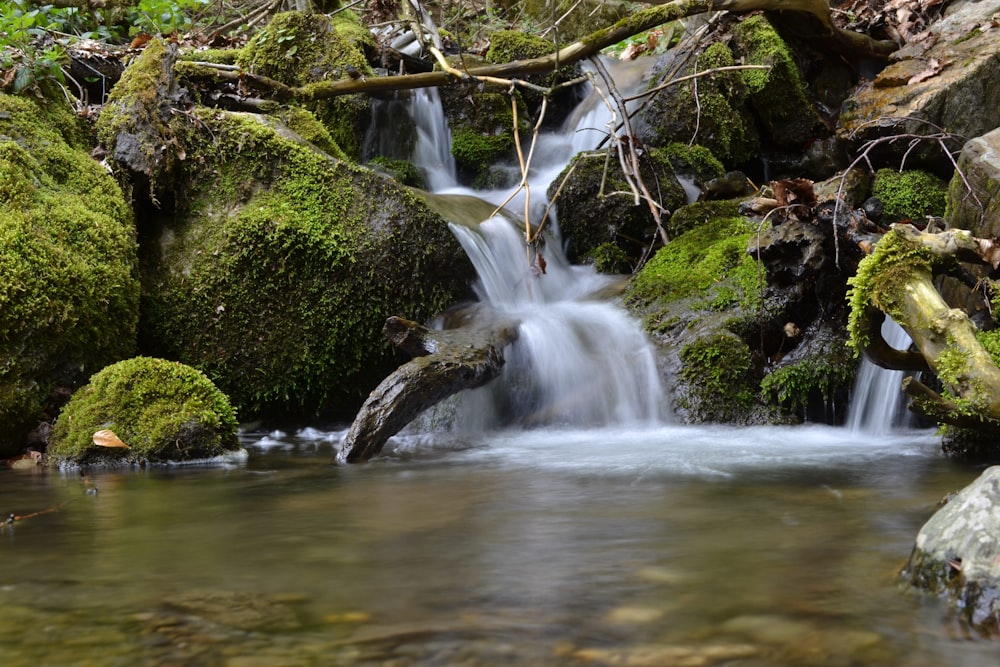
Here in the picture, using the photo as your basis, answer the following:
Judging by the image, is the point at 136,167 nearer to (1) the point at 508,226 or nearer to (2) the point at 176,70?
(2) the point at 176,70

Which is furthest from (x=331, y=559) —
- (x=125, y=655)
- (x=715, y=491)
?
(x=715, y=491)

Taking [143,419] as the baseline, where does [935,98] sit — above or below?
above

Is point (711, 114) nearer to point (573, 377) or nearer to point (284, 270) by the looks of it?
point (573, 377)

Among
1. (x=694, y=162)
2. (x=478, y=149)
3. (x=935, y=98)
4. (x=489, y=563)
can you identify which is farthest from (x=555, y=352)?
(x=935, y=98)

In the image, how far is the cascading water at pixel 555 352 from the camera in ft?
19.2

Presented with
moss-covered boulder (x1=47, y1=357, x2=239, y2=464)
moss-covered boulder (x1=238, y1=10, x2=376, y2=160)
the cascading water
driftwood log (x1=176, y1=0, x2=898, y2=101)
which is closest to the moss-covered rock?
driftwood log (x1=176, y1=0, x2=898, y2=101)

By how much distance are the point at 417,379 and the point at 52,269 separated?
87.9 inches

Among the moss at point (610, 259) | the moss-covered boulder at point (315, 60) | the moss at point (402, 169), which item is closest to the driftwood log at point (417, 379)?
the moss at point (610, 259)

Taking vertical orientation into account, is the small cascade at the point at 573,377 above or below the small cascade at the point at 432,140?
below

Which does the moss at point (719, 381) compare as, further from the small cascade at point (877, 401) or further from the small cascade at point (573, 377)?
the small cascade at point (877, 401)

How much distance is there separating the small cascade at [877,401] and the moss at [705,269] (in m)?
0.86

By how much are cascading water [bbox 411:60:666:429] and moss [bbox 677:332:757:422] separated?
22 centimetres

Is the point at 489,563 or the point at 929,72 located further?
the point at 929,72

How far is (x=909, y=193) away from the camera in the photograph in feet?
23.4
